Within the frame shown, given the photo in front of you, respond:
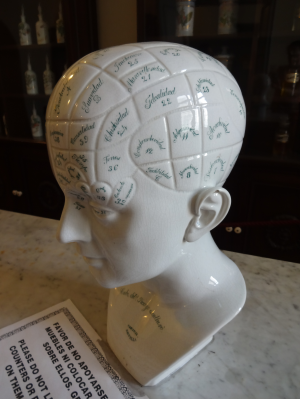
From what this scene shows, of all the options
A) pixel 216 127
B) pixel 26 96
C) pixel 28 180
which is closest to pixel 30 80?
pixel 26 96

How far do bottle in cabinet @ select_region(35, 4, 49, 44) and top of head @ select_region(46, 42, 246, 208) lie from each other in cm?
199

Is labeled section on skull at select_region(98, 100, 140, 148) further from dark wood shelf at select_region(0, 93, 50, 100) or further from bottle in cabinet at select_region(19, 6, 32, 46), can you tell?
bottle in cabinet at select_region(19, 6, 32, 46)

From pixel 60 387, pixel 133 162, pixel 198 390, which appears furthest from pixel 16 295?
pixel 133 162

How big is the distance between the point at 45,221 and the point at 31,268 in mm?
376

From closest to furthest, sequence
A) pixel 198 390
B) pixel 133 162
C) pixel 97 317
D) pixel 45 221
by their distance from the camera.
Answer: pixel 133 162
pixel 198 390
pixel 97 317
pixel 45 221

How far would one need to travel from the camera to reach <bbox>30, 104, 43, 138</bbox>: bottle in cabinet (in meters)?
2.41

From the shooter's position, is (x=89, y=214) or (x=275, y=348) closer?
(x=89, y=214)

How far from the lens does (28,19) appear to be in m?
2.25

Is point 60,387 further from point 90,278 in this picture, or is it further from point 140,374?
point 90,278

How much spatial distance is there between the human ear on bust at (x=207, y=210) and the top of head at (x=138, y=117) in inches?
2.3

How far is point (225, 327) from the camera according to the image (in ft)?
3.10

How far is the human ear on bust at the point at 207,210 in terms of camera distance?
62cm

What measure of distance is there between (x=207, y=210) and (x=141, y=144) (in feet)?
0.76

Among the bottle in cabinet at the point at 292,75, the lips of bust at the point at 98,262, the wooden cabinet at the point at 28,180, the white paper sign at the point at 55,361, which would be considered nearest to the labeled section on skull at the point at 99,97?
the lips of bust at the point at 98,262
